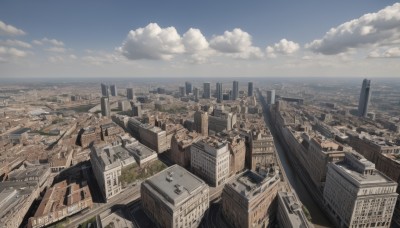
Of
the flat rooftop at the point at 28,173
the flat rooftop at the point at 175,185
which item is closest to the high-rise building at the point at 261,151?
the flat rooftop at the point at 175,185

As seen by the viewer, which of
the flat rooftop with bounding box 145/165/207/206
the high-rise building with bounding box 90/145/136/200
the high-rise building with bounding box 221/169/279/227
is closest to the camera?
the high-rise building with bounding box 221/169/279/227

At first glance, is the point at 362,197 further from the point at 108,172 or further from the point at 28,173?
the point at 28,173

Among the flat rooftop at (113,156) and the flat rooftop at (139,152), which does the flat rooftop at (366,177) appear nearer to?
the flat rooftop at (139,152)

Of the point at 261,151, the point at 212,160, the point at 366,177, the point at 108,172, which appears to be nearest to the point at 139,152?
the point at 108,172

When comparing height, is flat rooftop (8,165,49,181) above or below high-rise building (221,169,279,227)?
below

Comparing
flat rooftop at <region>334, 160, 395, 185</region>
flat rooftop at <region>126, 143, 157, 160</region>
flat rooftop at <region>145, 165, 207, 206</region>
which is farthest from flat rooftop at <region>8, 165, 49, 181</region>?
flat rooftop at <region>334, 160, 395, 185</region>

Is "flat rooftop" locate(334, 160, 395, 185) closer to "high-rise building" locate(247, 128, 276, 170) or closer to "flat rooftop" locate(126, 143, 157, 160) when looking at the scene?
"high-rise building" locate(247, 128, 276, 170)
